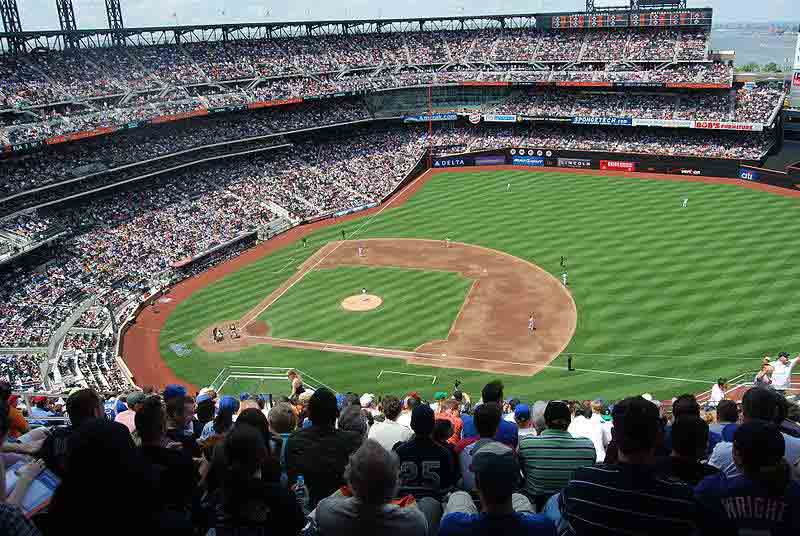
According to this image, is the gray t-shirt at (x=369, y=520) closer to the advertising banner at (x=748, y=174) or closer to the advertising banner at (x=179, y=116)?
the advertising banner at (x=179, y=116)

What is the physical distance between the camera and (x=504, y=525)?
4.98 meters

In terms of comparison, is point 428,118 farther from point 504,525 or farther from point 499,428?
point 504,525

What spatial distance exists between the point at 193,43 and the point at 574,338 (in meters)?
52.6

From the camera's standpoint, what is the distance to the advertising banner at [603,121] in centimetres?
6481

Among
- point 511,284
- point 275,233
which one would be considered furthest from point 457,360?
point 275,233

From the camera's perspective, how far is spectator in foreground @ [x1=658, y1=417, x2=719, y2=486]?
20.7 ft

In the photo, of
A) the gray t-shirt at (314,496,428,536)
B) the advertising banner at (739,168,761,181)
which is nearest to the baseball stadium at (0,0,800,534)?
the advertising banner at (739,168,761,181)

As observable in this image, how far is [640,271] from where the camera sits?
1594 inches

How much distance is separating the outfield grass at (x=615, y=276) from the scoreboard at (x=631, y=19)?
23305mm

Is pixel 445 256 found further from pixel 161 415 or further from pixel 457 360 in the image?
pixel 161 415

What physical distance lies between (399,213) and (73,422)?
50180mm

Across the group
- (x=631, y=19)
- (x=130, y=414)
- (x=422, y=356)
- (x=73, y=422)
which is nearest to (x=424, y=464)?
(x=73, y=422)

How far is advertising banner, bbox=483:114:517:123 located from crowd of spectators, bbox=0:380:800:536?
64.4m

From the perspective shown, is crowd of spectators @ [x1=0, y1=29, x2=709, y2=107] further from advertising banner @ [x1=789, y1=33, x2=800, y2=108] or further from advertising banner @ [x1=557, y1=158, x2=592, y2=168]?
advertising banner @ [x1=557, y1=158, x2=592, y2=168]
